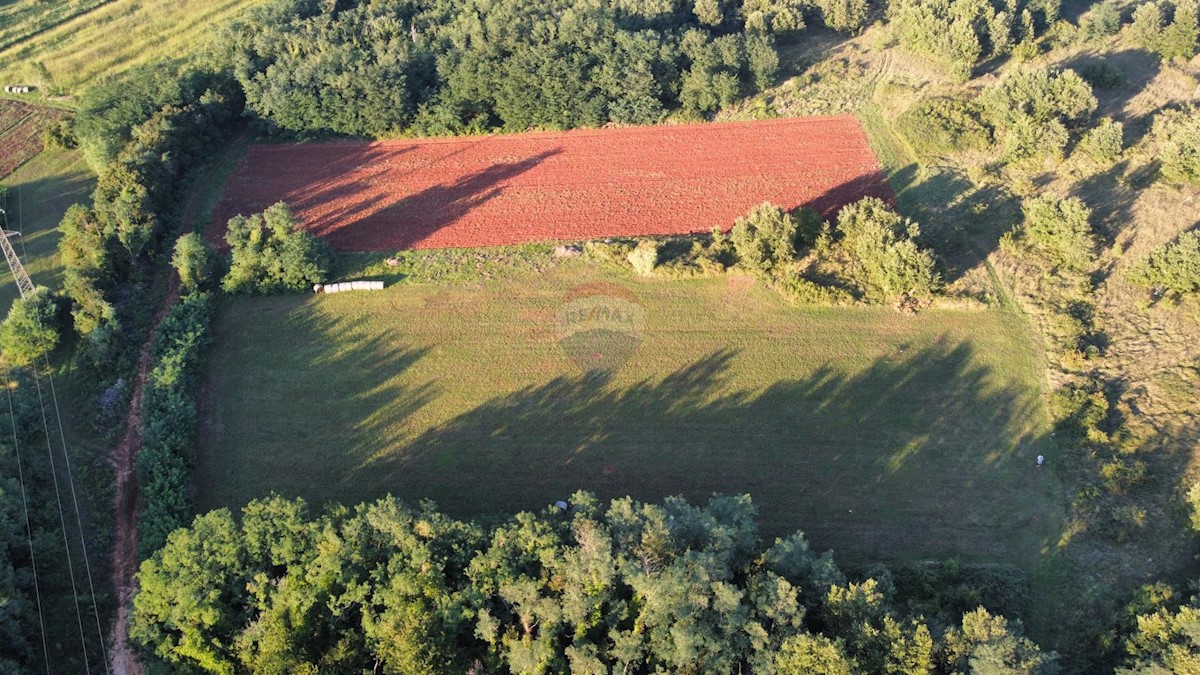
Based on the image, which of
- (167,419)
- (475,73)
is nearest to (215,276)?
(167,419)

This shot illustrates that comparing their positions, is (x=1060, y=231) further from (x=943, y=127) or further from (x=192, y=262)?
(x=192, y=262)

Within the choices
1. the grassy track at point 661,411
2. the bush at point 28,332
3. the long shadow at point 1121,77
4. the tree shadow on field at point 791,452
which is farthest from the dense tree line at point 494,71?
the tree shadow on field at point 791,452

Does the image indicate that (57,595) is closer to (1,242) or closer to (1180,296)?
(1,242)

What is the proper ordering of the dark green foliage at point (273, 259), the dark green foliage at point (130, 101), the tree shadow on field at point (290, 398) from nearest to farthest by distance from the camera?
the tree shadow on field at point (290, 398), the dark green foliage at point (273, 259), the dark green foliage at point (130, 101)

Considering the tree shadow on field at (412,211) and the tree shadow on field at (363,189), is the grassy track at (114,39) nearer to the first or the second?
the tree shadow on field at (363,189)

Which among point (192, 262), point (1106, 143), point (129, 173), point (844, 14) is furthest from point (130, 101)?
point (1106, 143)

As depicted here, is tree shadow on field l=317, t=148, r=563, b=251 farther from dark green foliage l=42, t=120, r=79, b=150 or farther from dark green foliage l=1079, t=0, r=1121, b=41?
dark green foliage l=1079, t=0, r=1121, b=41

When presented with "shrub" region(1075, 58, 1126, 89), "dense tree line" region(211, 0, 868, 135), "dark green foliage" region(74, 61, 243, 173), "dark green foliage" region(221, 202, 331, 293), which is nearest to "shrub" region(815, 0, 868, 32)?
"dense tree line" region(211, 0, 868, 135)
